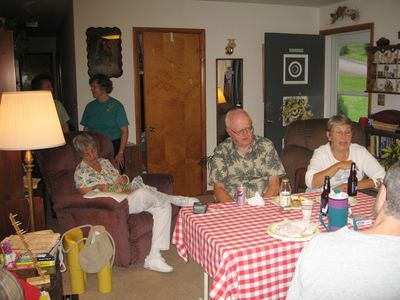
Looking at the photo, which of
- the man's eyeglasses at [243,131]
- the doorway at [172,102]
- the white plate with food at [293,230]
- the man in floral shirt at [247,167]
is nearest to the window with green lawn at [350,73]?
the doorway at [172,102]

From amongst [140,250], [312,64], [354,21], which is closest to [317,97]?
[312,64]

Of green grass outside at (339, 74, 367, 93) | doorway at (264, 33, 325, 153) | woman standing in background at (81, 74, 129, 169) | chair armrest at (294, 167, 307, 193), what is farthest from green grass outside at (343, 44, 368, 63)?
woman standing in background at (81, 74, 129, 169)

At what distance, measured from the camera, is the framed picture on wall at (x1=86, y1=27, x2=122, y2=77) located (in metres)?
4.68

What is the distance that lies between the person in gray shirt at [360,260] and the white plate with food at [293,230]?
0.54 meters

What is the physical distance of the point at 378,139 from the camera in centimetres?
457

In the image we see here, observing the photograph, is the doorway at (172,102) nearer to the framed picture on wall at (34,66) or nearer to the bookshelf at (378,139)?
the bookshelf at (378,139)

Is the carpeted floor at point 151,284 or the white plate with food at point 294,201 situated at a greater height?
the white plate with food at point 294,201

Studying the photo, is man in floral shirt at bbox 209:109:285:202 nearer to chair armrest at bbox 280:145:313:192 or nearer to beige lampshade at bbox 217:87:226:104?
chair armrest at bbox 280:145:313:192

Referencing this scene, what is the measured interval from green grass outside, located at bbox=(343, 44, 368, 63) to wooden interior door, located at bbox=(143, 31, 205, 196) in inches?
71.9

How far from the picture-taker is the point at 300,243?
1.85 meters

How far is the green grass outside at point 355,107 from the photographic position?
5238mm

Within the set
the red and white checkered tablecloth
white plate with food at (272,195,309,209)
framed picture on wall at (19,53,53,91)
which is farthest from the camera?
framed picture on wall at (19,53,53,91)

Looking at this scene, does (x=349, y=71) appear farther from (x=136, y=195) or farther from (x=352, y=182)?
(x=136, y=195)

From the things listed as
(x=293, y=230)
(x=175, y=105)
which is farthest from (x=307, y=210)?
(x=175, y=105)
